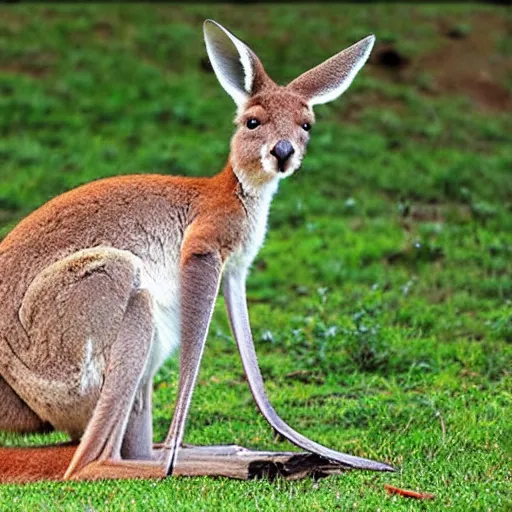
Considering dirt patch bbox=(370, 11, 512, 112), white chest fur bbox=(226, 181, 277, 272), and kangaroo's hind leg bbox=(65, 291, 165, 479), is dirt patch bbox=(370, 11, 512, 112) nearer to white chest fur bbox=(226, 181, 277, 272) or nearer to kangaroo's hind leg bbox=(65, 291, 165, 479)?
white chest fur bbox=(226, 181, 277, 272)

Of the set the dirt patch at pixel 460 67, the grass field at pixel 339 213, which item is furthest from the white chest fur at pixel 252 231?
the dirt patch at pixel 460 67

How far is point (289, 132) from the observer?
6184 mm

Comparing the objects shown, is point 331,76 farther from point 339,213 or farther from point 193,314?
point 339,213

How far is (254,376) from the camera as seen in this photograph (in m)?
6.53

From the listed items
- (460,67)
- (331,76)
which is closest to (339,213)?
(460,67)

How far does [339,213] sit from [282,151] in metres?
6.12

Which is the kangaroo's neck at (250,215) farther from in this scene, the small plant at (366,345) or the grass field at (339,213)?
the small plant at (366,345)

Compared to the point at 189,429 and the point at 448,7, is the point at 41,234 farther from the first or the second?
the point at 448,7

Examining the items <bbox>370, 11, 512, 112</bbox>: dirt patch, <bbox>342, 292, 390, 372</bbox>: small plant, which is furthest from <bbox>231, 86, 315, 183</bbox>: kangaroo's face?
<bbox>370, 11, 512, 112</bbox>: dirt patch

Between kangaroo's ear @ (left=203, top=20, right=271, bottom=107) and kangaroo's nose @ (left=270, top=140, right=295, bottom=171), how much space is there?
0.49 m

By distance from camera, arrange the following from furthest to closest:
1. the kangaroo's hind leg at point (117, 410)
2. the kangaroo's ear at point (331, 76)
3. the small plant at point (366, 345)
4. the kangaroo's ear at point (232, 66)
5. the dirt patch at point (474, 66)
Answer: the dirt patch at point (474, 66), the small plant at point (366, 345), the kangaroo's ear at point (331, 76), the kangaroo's ear at point (232, 66), the kangaroo's hind leg at point (117, 410)

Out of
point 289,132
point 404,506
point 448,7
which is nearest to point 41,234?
point 289,132

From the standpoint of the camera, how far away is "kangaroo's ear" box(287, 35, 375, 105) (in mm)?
6473

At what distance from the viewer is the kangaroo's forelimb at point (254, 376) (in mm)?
6266
